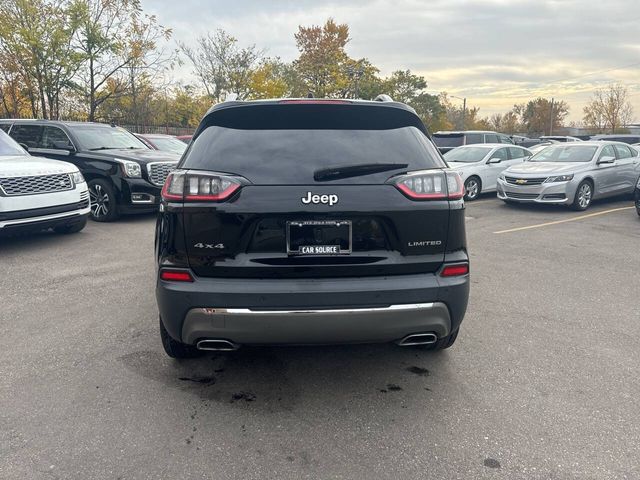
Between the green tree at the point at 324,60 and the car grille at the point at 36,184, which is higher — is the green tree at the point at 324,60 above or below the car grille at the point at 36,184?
above

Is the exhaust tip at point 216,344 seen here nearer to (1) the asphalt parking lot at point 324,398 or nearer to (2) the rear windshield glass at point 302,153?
(1) the asphalt parking lot at point 324,398

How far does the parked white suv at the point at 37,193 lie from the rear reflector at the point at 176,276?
16.0ft

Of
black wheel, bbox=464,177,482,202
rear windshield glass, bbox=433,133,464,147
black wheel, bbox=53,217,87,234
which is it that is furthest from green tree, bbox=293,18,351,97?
black wheel, bbox=53,217,87,234

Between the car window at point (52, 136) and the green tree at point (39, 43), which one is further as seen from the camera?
the green tree at point (39, 43)

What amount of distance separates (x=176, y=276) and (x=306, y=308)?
77 centimetres

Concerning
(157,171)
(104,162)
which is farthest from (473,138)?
(104,162)

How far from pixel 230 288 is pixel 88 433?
3.73 feet

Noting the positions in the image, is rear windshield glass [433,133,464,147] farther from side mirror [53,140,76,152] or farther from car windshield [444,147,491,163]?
side mirror [53,140,76,152]

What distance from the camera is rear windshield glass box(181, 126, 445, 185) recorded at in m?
2.63

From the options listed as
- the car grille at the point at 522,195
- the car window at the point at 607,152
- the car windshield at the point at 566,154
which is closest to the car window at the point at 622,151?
the car window at the point at 607,152

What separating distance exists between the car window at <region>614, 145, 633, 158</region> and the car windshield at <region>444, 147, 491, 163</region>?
320 cm

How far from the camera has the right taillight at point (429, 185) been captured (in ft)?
8.71

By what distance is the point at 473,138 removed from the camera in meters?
17.8

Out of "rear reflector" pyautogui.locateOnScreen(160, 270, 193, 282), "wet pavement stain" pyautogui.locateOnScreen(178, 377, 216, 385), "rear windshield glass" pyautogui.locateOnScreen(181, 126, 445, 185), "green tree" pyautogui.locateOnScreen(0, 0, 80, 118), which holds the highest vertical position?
"green tree" pyautogui.locateOnScreen(0, 0, 80, 118)
